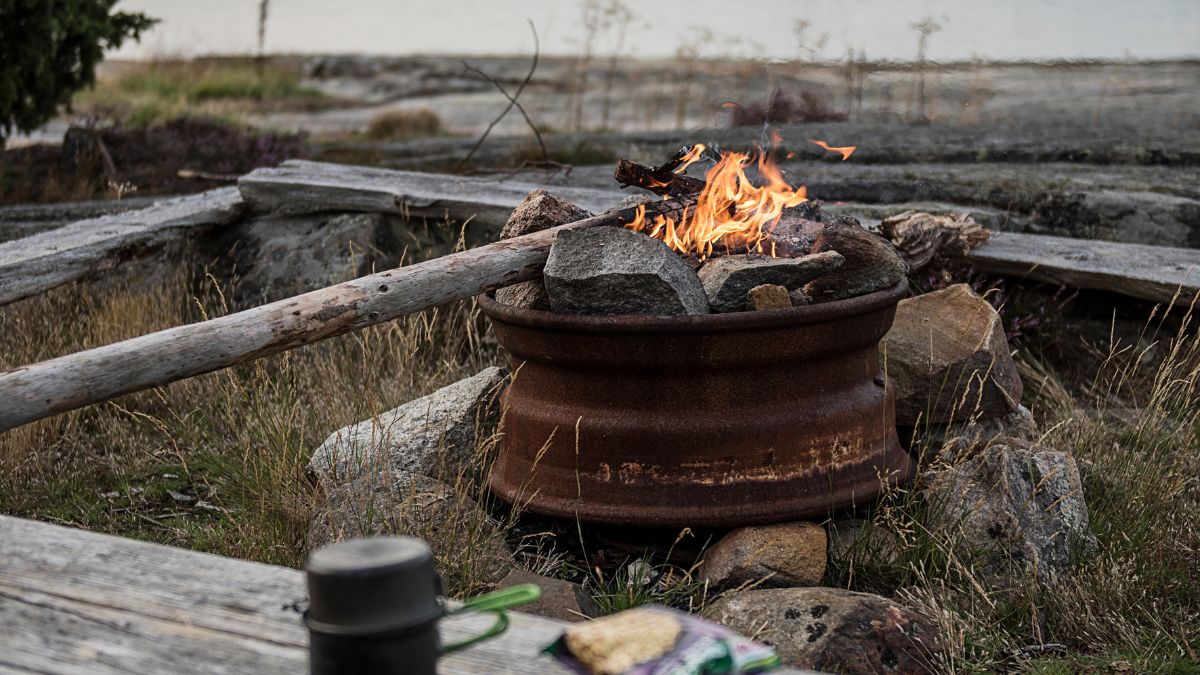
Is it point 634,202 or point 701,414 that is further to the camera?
point 634,202

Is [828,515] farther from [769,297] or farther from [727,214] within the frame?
[727,214]

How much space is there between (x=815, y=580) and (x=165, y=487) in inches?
109

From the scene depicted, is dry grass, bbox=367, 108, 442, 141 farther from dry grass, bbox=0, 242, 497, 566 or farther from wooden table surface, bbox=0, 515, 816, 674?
wooden table surface, bbox=0, 515, 816, 674

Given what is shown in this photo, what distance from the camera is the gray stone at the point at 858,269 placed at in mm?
3852

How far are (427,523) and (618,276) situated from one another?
956 millimetres

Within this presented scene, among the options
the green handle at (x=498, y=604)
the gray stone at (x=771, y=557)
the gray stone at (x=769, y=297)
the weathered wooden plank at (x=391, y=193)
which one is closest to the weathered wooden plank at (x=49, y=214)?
the weathered wooden plank at (x=391, y=193)

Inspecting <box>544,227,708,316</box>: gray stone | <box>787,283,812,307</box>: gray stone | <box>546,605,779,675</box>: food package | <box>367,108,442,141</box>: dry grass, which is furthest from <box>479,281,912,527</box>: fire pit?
<box>367,108,442,141</box>: dry grass

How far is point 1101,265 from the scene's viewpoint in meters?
Result: 5.44

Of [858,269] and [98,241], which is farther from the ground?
[858,269]

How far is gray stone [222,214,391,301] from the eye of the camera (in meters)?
6.40

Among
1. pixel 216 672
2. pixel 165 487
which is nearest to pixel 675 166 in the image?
pixel 165 487

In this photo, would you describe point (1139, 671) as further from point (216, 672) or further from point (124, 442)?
point (124, 442)

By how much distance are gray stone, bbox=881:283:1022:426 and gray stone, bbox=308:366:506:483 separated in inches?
58.1

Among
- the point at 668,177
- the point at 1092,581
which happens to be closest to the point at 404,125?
the point at 668,177
